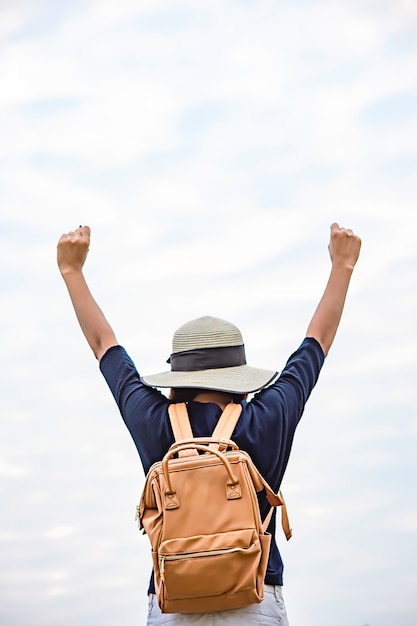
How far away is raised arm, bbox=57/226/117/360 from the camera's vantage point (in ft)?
16.6

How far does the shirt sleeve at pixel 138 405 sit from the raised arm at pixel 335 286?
925 mm

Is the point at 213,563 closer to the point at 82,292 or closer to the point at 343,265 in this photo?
the point at 82,292

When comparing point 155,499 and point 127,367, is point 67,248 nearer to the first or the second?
point 127,367

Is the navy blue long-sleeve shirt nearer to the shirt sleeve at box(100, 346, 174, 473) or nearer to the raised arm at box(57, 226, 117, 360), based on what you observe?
the shirt sleeve at box(100, 346, 174, 473)

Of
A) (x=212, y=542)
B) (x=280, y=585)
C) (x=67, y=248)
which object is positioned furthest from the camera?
(x=67, y=248)

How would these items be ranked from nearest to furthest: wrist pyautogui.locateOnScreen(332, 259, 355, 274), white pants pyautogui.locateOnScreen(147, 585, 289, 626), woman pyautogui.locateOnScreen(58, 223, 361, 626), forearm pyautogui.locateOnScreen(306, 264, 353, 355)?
white pants pyautogui.locateOnScreen(147, 585, 289, 626) < woman pyautogui.locateOnScreen(58, 223, 361, 626) < forearm pyautogui.locateOnScreen(306, 264, 353, 355) < wrist pyautogui.locateOnScreen(332, 259, 355, 274)

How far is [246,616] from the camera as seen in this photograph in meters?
4.28

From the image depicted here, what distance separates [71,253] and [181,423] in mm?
1377

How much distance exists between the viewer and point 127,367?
4.88 m

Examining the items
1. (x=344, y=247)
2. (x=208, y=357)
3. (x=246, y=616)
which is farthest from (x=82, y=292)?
(x=246, y=616)

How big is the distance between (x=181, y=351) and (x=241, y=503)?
3.07ft

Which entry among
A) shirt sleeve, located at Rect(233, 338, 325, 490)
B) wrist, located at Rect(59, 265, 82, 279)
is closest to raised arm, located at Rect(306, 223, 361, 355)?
shirt sleeve, located at Rect(233, 338, 325, 490)

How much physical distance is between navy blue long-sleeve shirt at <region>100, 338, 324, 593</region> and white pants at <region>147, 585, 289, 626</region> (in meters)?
0.08

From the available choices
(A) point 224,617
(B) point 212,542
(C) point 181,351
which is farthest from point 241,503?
(C) point 181,351
